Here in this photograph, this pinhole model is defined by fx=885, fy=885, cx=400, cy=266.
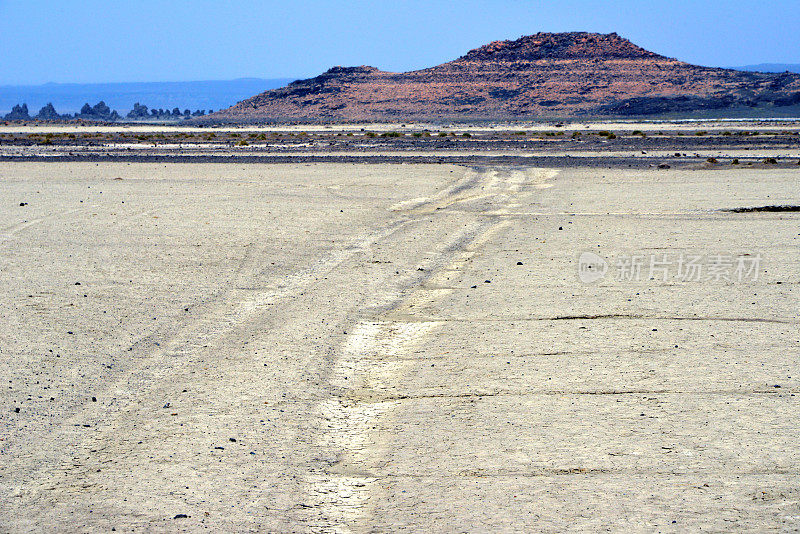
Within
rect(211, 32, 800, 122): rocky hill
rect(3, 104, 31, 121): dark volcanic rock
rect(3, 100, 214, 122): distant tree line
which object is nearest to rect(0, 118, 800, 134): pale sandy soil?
rect(211, 32, 800, 122): rocky hill

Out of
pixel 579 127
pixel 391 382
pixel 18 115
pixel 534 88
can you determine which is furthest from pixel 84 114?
pixel 391 382

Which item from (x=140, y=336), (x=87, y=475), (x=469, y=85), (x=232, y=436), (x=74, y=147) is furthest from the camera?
(x=469, y=85)

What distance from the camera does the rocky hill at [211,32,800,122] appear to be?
325 feet

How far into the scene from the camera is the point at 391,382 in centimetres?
738

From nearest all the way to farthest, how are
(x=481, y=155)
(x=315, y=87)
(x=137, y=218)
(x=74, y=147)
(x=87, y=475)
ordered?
(x=87, y=475), (x=137, y=218), (x=481, y=155), (x=74, y=147), (x=315, y=87)

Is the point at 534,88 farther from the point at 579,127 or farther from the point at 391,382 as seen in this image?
the point at 391,382

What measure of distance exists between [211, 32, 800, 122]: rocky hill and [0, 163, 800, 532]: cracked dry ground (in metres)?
85.1

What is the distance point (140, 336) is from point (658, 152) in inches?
1191

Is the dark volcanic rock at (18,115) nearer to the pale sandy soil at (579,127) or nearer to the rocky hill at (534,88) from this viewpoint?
the rocky hill at (534,88)

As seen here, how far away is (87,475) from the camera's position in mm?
5566

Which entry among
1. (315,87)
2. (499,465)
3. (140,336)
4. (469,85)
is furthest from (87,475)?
(315,87)

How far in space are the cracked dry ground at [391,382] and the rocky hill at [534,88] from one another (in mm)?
85083

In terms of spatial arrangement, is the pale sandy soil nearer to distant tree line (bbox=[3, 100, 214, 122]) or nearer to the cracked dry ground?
distant tree line (bbox=[3, 100, 214, 122])

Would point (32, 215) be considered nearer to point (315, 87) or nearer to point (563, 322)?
point (563, 322)
